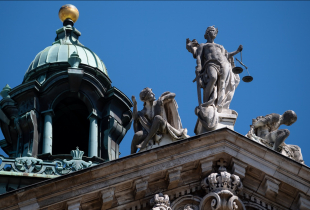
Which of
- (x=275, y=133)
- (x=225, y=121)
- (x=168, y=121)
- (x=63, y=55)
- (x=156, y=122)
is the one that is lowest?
(x=275, y=133)

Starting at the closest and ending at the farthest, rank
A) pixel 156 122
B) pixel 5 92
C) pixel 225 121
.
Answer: pixel 156 122 → pixel 225 121 → pixel 5 92

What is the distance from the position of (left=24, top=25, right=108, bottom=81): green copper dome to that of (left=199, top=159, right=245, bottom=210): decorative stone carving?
436 inches

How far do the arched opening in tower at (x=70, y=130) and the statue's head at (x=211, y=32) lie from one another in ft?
25.8

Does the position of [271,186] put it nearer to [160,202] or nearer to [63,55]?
[160,202]

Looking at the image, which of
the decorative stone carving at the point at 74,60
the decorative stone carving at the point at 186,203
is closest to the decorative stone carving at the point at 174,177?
the decorative stone carving at the point at 186,203

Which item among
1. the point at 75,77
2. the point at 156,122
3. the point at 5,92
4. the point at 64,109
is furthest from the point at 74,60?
the point at 156,122

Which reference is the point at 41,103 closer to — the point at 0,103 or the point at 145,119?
the point at 0,103

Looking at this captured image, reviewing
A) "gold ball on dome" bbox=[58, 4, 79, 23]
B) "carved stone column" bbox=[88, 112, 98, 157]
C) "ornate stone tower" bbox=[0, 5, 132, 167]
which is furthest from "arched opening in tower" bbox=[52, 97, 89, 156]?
"gold ball on dome" bbox=[58, 4, 79, 23]

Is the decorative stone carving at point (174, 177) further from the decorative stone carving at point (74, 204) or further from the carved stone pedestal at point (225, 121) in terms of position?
the decorative stone carving at point (74, 204)

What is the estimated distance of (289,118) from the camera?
85.5ft

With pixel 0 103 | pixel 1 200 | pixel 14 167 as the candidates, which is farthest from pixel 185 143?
pixel 0 103

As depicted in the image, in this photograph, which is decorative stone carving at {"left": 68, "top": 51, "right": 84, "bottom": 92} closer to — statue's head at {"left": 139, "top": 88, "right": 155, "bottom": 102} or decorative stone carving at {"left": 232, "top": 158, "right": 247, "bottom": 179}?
statue's head at {"left": 139, "top": 88, "right": 155, "bottom": 102}

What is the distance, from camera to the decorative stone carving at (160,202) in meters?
23.8

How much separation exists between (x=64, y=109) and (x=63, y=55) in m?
1.71
